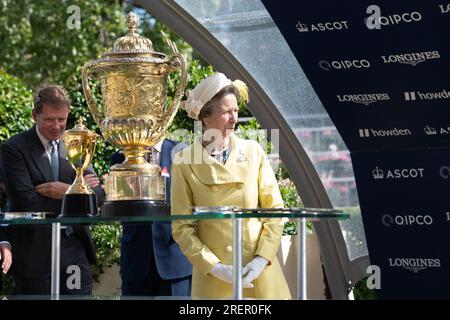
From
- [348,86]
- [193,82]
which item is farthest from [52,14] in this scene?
[348,86]

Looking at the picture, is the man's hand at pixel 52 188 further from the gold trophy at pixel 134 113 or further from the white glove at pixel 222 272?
the white glove at pixel 222 272

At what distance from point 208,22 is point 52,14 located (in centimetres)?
1172

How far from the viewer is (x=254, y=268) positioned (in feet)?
15.8

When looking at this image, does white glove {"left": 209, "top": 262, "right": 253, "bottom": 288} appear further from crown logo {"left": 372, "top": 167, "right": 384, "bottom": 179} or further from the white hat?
crown logo {"left": 372, "top": 167, "right": 384, "bottom": 179}

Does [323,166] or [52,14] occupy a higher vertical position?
[52,14]

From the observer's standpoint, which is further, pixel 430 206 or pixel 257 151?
pixel 430 206

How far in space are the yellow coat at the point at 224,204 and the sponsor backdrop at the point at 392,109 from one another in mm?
1334

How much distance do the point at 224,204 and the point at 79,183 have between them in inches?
28.9

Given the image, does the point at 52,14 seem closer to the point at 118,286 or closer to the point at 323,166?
the point at 118,286

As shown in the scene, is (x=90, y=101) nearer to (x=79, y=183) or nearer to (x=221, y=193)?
(x=79, y=183)

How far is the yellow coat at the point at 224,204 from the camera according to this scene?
493cm

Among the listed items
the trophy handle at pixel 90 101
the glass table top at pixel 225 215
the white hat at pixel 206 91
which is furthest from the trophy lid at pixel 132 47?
the glass table top at pixel 225 215

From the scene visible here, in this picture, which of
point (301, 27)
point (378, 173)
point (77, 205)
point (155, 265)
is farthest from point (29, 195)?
point (378, 173)

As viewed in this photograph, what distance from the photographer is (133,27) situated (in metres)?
4.99
